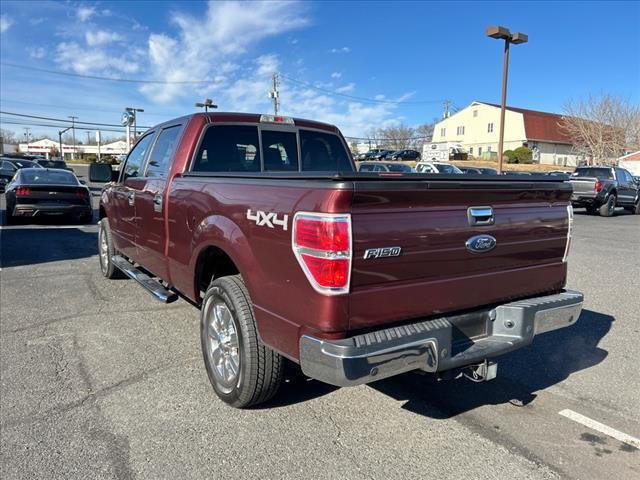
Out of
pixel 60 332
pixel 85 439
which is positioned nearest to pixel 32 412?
pixel 85 439

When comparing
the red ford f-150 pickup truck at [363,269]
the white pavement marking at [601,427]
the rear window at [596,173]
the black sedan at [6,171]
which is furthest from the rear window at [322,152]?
the black sedan at [6,171]

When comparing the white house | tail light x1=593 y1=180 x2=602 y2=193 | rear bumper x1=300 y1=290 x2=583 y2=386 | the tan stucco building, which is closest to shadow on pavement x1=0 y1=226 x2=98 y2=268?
rear bumper x1=300 y1=290 x2=583 y2=386

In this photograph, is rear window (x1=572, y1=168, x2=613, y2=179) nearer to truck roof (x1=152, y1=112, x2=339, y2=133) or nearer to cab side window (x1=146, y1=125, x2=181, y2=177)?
truck roof (x1=152, y1=112, x2=339, y2=133)

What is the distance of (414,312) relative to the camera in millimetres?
2740

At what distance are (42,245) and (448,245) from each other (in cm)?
962

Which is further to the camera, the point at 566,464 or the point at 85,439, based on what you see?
the point at 85,439

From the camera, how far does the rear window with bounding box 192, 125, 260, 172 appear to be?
4.38 metres

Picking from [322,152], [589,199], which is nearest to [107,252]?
[322,152]

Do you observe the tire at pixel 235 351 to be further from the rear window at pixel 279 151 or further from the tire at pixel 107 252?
the tire at pixel 107 252

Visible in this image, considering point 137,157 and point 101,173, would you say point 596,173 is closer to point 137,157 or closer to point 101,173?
point 137,157

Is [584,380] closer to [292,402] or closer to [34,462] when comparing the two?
[292,402]

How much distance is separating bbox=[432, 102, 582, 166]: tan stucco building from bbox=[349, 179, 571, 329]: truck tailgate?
66.9 m

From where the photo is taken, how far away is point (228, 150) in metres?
4.51

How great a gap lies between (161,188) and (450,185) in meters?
2.73
